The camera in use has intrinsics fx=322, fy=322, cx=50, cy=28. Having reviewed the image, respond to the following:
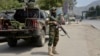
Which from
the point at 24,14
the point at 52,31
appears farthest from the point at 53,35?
the point at 24,14

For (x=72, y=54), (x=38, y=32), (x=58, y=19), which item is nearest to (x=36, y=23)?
(x=38, y=32)

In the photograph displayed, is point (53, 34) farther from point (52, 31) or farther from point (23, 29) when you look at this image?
point (23, 29)

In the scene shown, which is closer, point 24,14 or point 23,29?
point 23,29

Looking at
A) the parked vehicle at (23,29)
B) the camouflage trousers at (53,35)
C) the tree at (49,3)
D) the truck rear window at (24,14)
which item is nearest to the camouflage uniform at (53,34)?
the camouflage trousers at (53,35)

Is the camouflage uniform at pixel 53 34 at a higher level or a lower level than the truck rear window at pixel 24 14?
lower

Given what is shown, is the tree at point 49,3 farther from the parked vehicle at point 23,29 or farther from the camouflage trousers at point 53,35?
the camouflage trousers at point 53,35

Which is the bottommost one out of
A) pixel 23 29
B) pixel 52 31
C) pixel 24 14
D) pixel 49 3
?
pixel 49 3

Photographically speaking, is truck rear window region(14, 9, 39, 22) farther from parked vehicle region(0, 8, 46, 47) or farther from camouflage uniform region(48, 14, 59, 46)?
camouflage uniform region(48, 14, 59, 46)

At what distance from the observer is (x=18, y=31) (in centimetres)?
1329

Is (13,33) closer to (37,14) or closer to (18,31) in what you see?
(18,31)

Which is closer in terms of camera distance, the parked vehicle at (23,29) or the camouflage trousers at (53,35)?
the camouflage trousers at (53,35)

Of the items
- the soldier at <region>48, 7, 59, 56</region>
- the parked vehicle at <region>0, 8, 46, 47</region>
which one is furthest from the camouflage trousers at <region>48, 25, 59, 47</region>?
the parked vehicle at <region>0, 8, 46, 47</region>

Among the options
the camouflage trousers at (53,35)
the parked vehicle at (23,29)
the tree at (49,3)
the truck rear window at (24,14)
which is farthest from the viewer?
the tree at (49,3)

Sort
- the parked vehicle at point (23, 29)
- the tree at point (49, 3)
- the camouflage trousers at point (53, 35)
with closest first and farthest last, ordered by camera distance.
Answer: the camouflage trousers at point (53, 35) → the parked vehicle at point (23, 29) → the tree at point (49, 3)
